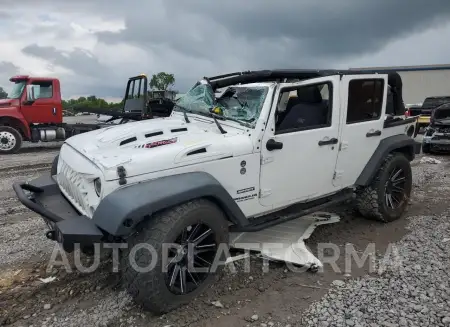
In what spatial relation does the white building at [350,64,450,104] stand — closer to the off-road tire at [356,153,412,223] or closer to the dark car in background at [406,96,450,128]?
the dark car in background at [406,96,450,128]

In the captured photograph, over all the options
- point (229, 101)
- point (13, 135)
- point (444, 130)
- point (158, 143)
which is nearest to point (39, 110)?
point (13, 135)

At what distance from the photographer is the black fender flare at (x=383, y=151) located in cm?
476

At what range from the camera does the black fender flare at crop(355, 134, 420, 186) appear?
15.6 ft

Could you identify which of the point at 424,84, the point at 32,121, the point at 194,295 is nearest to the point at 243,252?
the point at 194,295

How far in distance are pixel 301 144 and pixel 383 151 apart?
1.49 m

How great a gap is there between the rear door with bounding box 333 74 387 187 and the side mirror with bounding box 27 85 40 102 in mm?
10915

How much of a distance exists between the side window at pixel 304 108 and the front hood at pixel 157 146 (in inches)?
22.7

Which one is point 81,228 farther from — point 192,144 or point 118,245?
point 192,144

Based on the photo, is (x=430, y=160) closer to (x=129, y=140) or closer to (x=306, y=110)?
(x=306, y=110)

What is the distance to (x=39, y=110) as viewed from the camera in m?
12.5

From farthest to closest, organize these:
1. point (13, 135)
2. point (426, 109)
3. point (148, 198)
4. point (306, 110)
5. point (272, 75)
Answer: point (426, 109)
point (13, 135)
point (272, 75)
point (306, 110)
point (148, 198)

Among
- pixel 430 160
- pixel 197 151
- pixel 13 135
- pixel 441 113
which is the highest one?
pixel 441 113

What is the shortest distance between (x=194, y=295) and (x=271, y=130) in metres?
1.61

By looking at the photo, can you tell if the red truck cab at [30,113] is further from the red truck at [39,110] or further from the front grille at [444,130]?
the front grille at [444,130]
